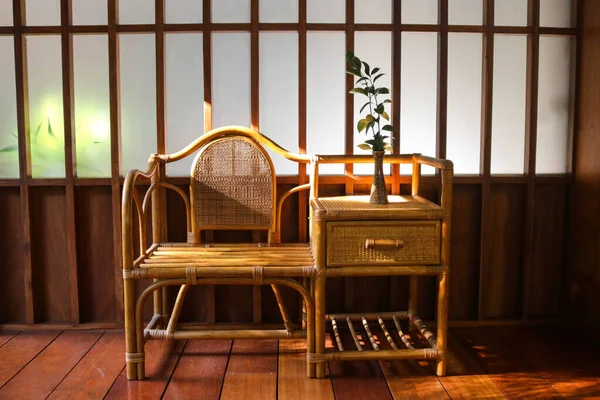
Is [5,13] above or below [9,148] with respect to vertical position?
above

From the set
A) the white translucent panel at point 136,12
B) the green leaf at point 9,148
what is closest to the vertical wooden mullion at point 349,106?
the white translucent panel at point 136,12

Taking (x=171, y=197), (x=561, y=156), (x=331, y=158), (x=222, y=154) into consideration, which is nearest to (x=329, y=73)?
(x=331, y=158)

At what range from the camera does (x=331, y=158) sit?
2.76 m

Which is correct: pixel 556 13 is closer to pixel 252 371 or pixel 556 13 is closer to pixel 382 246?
pixel 382 246

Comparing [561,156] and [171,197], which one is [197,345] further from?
[561,156]

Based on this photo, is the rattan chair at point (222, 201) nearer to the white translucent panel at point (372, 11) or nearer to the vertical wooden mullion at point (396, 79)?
the vertical wooden mullion at point (396, 79)

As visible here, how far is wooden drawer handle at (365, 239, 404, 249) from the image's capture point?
2.40 metres

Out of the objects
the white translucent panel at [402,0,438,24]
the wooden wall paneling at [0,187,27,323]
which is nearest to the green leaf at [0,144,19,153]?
the wooden wall paneling at [0,187,27,323]

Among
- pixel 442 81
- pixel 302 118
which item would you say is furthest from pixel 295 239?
pixel 442 81

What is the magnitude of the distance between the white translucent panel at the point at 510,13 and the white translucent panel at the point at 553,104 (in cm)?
14

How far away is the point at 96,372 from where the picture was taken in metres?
2.52

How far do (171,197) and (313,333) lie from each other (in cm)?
96

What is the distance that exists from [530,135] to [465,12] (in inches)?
25.1

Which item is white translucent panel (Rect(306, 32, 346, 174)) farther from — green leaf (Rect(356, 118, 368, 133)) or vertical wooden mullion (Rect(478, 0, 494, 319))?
vertical wooden mullion (Rect(478, 0, 494, 319))
